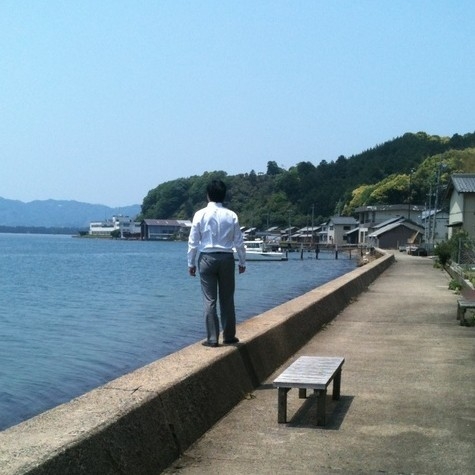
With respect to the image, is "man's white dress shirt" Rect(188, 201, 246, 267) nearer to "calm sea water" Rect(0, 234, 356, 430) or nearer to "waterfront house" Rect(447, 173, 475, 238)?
"calm sea water" Rect(0, 234, 356, 430)

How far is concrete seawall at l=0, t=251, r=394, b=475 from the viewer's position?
362cm

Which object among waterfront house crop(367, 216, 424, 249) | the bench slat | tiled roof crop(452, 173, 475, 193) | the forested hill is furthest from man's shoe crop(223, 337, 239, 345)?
the forested hill

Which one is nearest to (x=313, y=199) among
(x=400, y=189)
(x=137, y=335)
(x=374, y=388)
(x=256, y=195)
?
(x=256, y=195)

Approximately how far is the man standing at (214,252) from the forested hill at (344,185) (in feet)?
397

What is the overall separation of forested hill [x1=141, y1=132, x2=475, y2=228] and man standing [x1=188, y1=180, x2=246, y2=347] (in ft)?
397

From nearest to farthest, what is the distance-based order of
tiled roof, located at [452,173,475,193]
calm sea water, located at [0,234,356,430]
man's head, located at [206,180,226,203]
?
man's head, located at [206,180,226,203] < calm sea water, located at [0,234,356,430] < tiled roof, located at [452,173,475,193]

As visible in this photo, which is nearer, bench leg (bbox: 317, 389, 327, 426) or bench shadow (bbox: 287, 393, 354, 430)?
bench leg (bbox: 317, 389, 327, 426)

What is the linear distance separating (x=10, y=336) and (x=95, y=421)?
56.3ft

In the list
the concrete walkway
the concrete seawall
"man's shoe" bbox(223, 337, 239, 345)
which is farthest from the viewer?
"man's shoe" bbox(223, 337, 239, 345)

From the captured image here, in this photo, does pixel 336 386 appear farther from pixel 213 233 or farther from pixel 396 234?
pixel 396 234

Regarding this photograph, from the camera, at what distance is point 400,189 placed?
130875 millimetres

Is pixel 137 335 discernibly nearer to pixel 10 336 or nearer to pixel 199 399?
pixel 10 336

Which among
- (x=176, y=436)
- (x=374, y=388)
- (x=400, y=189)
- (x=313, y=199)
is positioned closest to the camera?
(x=176, y=436)

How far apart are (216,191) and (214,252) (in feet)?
2.01
